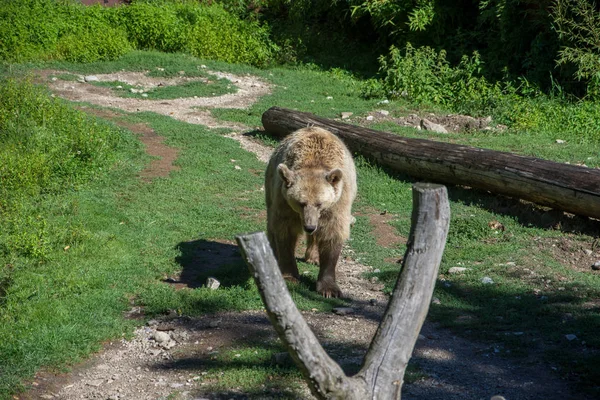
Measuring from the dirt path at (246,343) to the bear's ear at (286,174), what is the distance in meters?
1.09

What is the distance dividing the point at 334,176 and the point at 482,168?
3215 millimetres

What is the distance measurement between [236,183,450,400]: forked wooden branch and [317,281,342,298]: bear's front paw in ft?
8.84

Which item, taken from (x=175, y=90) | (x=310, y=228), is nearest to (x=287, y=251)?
(x=310, y=228)

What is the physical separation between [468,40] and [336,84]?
306 centimetres

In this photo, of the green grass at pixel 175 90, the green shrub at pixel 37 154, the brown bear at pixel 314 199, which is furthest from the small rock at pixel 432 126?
the brown bear at pixel 314 199

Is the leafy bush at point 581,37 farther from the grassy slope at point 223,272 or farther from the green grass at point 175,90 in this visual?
the green grass at point 175,90

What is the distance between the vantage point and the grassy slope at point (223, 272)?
5.33 meters

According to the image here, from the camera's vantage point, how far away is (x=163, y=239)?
24.5 ft

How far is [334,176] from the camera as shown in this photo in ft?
19.7

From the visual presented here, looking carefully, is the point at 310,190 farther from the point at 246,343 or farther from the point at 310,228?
the point at 246,343

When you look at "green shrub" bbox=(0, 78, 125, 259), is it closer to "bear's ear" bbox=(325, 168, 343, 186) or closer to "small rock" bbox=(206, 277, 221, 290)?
"small rock" bbox=(206, 277, 221, 290)

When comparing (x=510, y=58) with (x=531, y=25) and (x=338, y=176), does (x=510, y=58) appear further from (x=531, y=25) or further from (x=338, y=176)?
(x=338, y=176)

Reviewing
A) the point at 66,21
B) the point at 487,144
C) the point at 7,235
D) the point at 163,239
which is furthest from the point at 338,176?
the point at 66,21

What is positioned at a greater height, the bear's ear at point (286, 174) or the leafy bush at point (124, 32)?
the leafy bush at point (124, 32)
